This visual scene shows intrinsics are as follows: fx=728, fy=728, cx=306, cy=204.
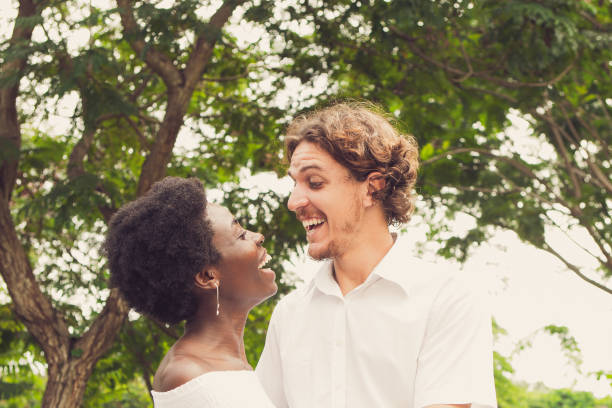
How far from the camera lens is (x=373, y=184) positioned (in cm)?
280

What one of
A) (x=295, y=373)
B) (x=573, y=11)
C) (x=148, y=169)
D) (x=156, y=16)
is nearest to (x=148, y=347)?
(x=148, y=169)

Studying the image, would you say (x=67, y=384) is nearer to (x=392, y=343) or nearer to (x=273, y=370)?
(x=273, y=370)

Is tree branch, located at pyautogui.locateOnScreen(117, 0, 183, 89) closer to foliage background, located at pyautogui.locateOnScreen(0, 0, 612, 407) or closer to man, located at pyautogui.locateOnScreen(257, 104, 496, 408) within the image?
foliage background, located at pyautogui.locateOnScreen(0, 0, 612, 407)

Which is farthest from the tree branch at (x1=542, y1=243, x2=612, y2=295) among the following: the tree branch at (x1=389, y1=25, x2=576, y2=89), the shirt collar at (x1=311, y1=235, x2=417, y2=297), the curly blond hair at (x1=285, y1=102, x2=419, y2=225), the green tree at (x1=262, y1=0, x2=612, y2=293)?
the shirt collar at (x1=311, y1=235, x2=417, y2=297)

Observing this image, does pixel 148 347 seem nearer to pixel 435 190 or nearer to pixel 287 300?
pixel 435 190

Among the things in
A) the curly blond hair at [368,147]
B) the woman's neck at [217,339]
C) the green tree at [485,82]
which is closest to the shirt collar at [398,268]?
the curly blond hair at [368,147]

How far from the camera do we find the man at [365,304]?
229 centimetres

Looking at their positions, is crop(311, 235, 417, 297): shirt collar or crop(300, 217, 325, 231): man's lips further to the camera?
crop(300, 217, 325, 231): man's lips

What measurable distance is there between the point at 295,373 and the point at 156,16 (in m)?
5.04

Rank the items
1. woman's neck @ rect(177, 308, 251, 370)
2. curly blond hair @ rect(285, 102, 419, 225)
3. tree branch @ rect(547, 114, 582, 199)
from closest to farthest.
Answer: woman's neck @ rect(177, 308, 251, 370)
curly blond hair @ rect(285, 102, 419, 225)
tree branch @ rect(547, 114, 582, 199)

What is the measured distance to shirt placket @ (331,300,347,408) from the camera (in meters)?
2.41

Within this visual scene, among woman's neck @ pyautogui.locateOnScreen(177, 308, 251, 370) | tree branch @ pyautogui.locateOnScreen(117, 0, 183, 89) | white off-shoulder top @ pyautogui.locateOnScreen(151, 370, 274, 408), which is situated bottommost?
white off-shoulder top @ pyautogui.locateOnScreen(151, 370, 274, 408)

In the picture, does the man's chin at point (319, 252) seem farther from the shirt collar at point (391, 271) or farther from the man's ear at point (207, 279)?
the man's ear at point (207, 279)

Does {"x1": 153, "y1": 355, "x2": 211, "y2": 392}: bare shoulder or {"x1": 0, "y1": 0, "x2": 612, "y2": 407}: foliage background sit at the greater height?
{"x1": 0, "y1": 0, "x2": 612, "y2": 407}: foliage background
